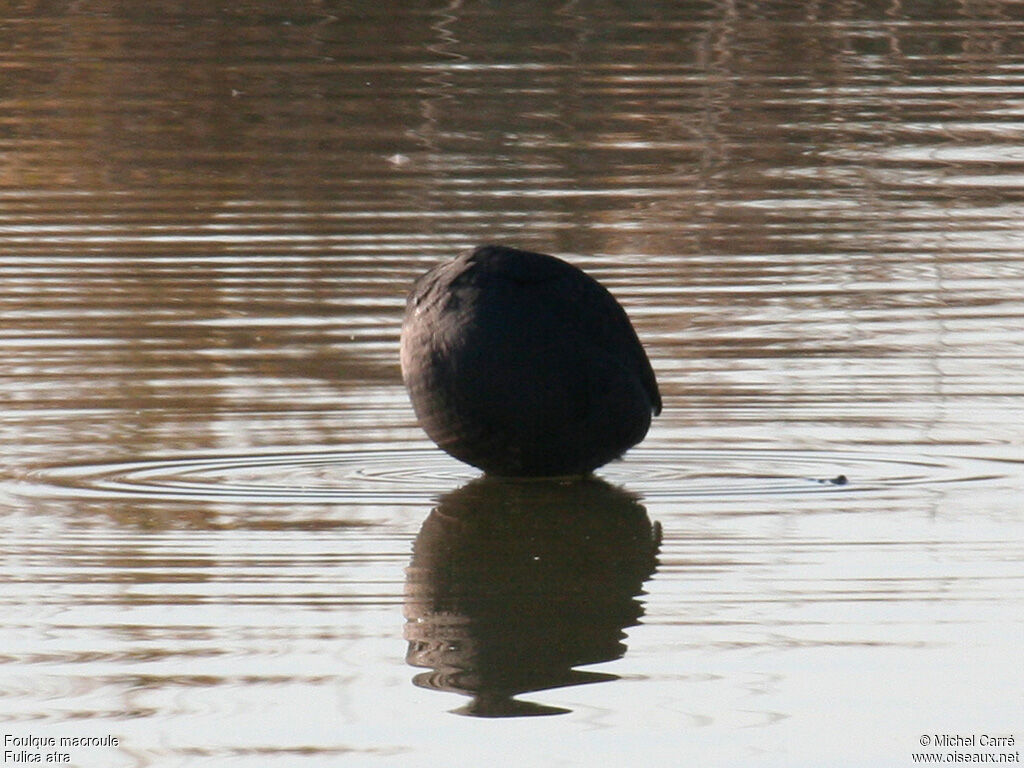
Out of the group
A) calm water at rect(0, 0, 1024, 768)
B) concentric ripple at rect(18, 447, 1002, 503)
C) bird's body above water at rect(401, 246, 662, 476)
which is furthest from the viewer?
concentric ripple at rect(18, 447, 1002, 503)

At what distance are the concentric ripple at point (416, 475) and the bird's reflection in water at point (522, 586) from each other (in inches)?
7.5

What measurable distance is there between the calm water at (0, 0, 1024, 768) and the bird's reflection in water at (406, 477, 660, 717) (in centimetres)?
2

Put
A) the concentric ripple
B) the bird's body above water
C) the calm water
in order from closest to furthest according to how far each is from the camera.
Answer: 1. the calm water
2. the bird's body above water
3. the concentric ripple

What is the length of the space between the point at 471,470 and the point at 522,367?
2.43 feet

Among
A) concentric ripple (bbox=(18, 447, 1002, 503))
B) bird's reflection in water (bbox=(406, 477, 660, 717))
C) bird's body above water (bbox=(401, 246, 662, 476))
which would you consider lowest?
bird's reflection in water (bbox=(406, 477, 660, 717))

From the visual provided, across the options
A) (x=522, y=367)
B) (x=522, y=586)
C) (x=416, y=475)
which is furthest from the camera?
(x=416, y=475)

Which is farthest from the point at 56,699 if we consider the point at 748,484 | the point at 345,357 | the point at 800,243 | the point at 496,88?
the point at 496,88

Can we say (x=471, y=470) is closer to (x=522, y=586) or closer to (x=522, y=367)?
(x=522, y=367)

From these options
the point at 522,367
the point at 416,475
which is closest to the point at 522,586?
the point at 522,367

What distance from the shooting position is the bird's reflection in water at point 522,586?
17.6ft

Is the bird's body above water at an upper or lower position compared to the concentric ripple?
upper

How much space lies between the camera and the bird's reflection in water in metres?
5.37

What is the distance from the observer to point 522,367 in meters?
6.78

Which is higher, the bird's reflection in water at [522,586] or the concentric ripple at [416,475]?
the concentric ripple at [416,475]
